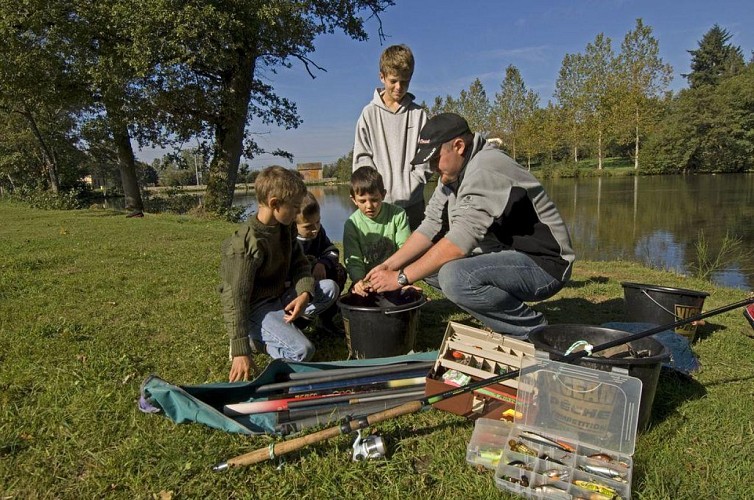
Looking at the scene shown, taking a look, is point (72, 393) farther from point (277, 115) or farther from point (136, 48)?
point (277, 115)

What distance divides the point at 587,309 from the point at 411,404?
2935 millimetres

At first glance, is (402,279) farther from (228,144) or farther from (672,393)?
(228,144)

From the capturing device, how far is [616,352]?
8.20ft

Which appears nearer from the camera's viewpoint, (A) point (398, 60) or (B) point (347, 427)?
(B) point (347, 427)

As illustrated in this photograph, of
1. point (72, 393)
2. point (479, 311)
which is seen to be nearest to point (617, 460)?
point (479, 311)

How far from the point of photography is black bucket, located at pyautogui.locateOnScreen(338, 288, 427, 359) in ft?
9.32

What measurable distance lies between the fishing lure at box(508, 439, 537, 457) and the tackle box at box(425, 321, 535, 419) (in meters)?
0.33

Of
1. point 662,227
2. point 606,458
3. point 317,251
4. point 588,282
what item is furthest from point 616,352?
point 662,227

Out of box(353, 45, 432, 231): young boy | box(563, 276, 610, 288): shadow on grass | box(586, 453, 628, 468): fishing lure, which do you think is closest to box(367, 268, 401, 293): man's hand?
box(353, 45, 432, 231): young boy

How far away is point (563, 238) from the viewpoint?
2887mm

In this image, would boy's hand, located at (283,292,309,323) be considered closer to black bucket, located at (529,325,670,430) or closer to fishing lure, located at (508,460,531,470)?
black bucket, located at (529,325,670,430)

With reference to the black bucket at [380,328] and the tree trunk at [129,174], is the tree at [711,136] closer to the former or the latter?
the tree trunk at [129,174]

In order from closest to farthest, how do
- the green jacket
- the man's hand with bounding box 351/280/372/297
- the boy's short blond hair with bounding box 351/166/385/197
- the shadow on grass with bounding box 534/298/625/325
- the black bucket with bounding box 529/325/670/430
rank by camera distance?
1. the black bucket with bounding box 529/325/670/430
2. the man's hand with bounding box 351/280/372/297
3. the boy's short blond hair with bounding box 351/166/385/197
4. the green jacket
5. the shadow on grass with bounding box 534/298/625/325

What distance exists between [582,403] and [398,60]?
276 centimetres
